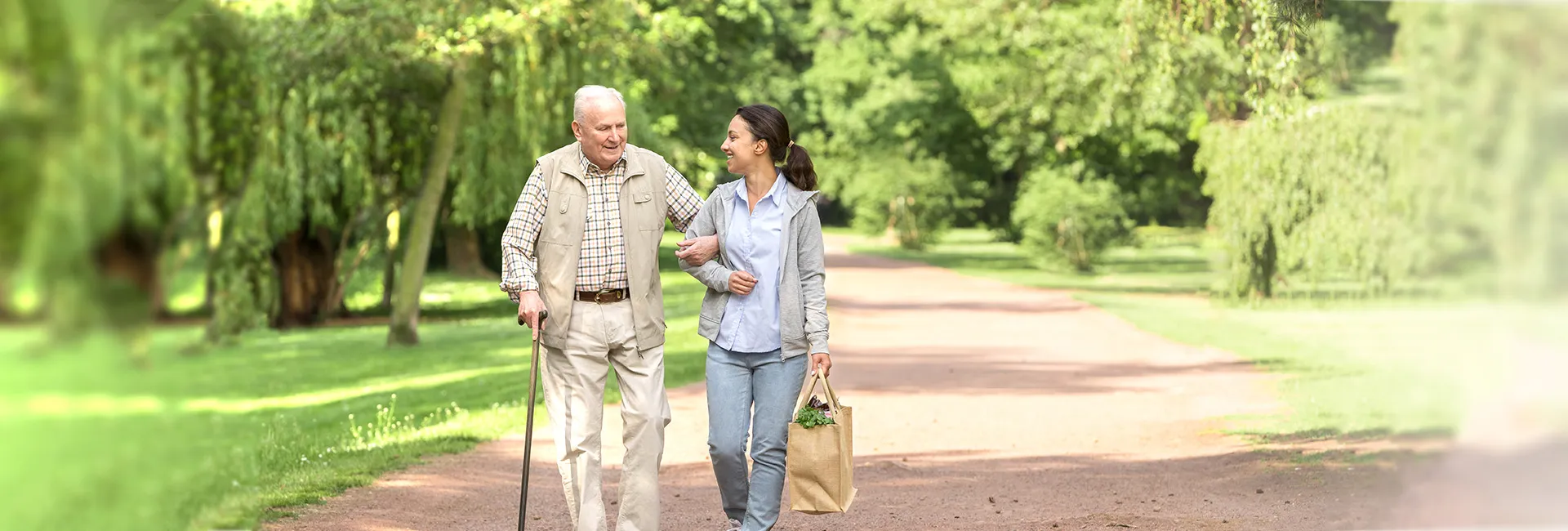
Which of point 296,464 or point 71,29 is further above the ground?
point 71,29

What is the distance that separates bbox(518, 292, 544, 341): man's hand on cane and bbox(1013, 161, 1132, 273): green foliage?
3187 centimetres

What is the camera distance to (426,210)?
2033 centimetres

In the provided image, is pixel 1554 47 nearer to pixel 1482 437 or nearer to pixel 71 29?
pixel 1482 437

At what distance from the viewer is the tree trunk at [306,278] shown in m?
21.4

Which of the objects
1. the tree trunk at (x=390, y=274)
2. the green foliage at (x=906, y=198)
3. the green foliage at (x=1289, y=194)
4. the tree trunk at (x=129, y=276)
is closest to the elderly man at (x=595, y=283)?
the tree trunk at (x=129, y=276)

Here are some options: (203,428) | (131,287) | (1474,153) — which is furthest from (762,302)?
(1474,153)

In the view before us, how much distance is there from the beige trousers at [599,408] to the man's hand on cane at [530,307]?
0.26 metres

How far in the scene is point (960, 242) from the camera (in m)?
65.3

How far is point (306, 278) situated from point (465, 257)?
13.8 m

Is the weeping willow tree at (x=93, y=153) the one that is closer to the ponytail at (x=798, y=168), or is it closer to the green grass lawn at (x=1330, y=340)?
the ponytail at (x=798, y=168)

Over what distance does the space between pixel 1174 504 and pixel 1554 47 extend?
383cm

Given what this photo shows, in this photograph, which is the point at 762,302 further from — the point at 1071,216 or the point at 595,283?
the point at 1071,216

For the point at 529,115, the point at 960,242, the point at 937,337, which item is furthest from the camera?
the point at 960,242

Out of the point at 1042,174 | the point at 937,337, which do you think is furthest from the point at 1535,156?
the point at 1042,174
